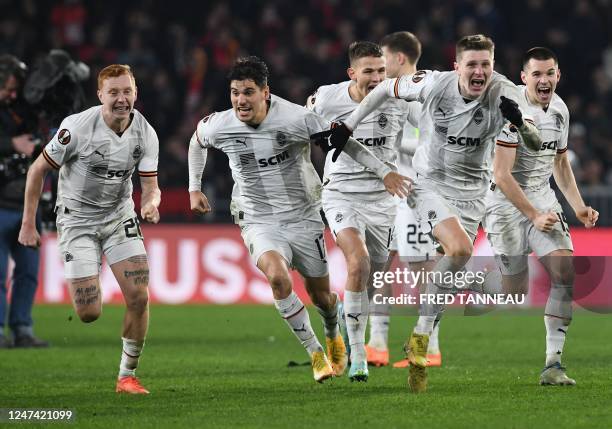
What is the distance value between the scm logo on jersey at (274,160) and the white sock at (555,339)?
91.5 inches

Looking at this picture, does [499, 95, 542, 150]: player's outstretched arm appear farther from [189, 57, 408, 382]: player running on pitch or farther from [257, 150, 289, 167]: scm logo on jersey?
[257, 150, 289, 167]: scm logo on jersey

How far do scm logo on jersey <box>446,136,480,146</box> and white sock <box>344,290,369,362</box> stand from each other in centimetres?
139

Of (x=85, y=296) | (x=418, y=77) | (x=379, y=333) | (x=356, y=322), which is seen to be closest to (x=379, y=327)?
(x=379, y=333)

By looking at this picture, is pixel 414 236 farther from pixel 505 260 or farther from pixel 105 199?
pixel 105 199

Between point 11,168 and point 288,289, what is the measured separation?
4.76 meters

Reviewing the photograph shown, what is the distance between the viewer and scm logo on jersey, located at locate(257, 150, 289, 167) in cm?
954

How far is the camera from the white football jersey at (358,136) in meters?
10.4

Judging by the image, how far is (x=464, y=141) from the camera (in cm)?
935

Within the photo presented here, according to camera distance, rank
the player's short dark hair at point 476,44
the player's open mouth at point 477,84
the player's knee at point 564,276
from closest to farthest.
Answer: the player's short dark hair at point 476,44
the player's open mouth at point 477,84
the player's knee at point 564,276

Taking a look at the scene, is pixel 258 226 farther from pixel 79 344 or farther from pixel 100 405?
pixel 79 344

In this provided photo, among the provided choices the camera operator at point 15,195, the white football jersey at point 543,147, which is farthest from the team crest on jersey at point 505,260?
the camera operator at point 15,195

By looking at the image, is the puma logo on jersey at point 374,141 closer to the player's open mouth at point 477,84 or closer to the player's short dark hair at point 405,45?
the player's short dark hair at point 405,45

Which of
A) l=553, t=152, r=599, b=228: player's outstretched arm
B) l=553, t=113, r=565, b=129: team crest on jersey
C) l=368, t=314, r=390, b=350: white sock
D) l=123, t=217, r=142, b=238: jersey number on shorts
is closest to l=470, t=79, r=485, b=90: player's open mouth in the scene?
l=553, t=113, r=565, b=129: team crest on jersey

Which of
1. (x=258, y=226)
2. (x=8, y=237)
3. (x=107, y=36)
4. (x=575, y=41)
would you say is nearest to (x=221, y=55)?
(x=107, y=36)
